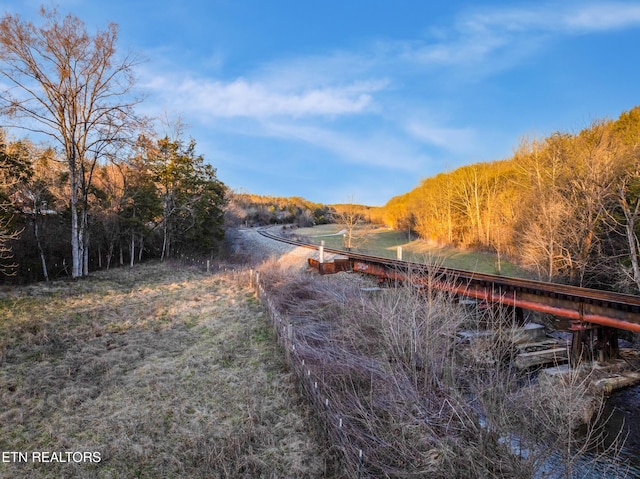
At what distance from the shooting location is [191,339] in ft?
36.9

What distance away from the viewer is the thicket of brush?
184 inches

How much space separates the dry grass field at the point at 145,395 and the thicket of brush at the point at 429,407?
83cm

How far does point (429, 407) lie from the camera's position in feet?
19.1

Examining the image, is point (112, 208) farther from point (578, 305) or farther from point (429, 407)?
point (578, 305)

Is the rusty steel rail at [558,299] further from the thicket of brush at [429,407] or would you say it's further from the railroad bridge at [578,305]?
the thicket of brush at [429,407]

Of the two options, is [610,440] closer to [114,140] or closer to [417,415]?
[417,415]

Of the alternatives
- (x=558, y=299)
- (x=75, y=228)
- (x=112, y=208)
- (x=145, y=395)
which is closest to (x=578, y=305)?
(x=558, y=299)

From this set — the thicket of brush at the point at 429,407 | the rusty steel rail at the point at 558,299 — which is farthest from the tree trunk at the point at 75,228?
the rusty steel rail at the point at 558,299

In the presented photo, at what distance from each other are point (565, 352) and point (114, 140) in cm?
2218

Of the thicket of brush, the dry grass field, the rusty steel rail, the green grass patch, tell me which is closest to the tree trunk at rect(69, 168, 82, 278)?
the dry grass field

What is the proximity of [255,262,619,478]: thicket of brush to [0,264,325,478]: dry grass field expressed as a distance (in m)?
0.83

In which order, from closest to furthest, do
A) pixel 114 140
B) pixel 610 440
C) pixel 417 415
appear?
pixel 417 415
pixel 610 440
pixel 114 140

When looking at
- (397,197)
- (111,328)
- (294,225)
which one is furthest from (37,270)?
(397,197)

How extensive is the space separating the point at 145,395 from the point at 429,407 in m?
5.86
